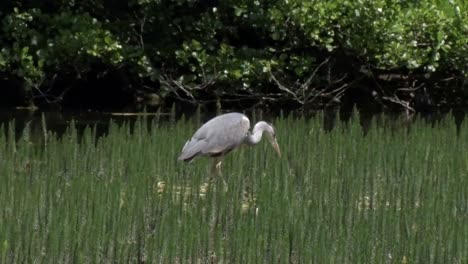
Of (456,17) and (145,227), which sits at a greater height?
(456,17)

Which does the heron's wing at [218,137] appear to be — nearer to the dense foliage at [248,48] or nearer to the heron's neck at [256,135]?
the heron's neck at [256,135]

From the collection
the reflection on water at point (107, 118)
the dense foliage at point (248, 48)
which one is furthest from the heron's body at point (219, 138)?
the dense foliage at point (248, 48)

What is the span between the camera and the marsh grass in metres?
5.62

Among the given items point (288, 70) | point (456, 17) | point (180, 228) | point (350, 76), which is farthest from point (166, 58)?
point (180, 228)

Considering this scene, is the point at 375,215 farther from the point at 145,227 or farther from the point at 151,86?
the point at 151,86

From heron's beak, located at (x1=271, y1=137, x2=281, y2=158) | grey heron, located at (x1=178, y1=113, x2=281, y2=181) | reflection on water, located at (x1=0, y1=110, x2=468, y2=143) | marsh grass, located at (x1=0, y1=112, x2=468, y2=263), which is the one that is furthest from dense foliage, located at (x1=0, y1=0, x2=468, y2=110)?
grey heron, located at (x1=178, y1=113, x2=281, y2=181)

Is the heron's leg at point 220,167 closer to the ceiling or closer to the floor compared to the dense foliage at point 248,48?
closer to the floor

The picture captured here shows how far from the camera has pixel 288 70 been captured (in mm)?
15875

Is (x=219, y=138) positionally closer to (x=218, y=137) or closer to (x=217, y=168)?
(x=218, y=137)

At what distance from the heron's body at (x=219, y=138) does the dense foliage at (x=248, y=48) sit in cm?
528

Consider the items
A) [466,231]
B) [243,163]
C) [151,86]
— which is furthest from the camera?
[151,86]

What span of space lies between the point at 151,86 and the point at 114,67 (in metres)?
1.56

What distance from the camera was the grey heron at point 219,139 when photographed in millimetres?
8852

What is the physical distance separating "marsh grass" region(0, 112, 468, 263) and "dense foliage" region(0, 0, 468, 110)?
449 centimetres
